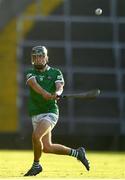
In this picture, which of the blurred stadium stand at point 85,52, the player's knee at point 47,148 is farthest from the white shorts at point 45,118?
the blurred stadium stand at point 85,52

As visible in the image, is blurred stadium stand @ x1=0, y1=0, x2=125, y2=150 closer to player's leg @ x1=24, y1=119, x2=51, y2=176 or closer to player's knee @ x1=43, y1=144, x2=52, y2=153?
player's knee @ x1=43, y1=144, x2=52, y2=153

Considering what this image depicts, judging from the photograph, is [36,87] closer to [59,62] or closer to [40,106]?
[40,106]

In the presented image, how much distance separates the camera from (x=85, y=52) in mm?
29969

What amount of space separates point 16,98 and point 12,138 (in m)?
1.67

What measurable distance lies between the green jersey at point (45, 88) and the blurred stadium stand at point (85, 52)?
1671cm

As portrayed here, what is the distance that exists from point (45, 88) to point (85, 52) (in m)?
17.5

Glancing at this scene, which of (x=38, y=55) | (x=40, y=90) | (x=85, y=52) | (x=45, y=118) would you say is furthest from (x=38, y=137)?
(x=85, y=52)

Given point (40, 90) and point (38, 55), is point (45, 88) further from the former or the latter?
point (38, 55)

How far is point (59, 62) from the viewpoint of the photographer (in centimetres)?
2978

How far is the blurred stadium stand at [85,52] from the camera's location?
29.6m

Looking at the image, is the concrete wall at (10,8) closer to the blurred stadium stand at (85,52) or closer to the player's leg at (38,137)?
the blurred stadium stand at (85,52)

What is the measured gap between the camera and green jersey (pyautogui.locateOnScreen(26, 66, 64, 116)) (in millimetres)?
12500

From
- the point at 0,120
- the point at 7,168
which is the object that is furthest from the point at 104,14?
the point at 7,168

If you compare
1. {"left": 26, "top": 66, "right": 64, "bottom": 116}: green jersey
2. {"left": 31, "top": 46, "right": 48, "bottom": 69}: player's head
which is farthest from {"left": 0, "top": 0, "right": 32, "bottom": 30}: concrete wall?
{"left": 31, "top": 46, "right": 48, "bottom": 69}: player's head
